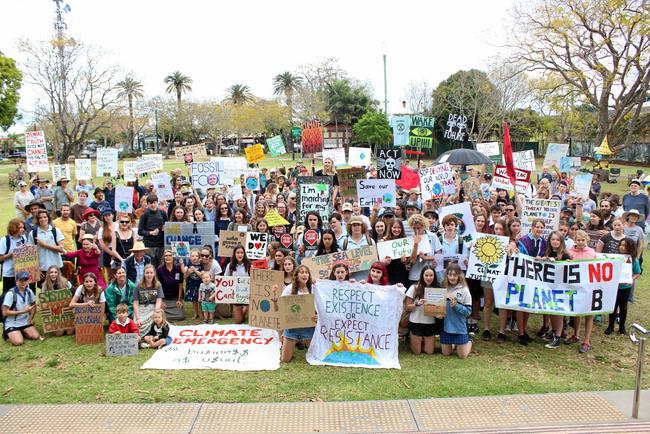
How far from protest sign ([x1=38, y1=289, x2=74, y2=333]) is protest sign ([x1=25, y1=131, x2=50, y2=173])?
10679mm

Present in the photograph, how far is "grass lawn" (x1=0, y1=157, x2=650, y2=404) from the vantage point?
19.4ft

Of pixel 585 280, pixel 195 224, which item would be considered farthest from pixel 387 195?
pixel 585 280

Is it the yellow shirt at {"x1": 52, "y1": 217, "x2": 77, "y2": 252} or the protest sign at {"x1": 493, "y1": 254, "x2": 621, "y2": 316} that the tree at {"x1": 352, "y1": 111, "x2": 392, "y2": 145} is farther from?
the protest sign at {"x1": 493, "y1": 254, "x2": 621, "y2": 316}

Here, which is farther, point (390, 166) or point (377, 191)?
point (390, 166)

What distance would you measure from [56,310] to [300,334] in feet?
12.1

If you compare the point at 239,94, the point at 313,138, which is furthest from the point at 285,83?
the point at 313,138

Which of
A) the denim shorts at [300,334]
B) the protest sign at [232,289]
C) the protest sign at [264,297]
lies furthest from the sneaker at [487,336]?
the protest sign at [232,289]

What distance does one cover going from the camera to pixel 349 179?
11.4 meters

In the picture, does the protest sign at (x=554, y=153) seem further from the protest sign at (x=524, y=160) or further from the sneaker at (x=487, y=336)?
the sneaker at (x=487, y=336)

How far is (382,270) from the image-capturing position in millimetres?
7191

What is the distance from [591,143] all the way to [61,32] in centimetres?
4675

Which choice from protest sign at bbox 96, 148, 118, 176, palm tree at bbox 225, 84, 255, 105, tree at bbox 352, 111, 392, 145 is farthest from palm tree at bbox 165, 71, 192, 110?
protest sign at bbox 96, 148, 118, 176

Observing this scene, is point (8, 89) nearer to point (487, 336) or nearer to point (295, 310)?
point (295, 310)

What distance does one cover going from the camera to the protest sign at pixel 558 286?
689 cm
